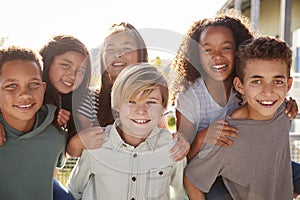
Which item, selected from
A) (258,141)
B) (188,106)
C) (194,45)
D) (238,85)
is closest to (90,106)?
(188,106)

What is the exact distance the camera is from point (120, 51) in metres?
2.54

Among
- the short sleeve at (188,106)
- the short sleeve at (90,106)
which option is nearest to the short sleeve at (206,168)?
the short sleeve at (188,106)

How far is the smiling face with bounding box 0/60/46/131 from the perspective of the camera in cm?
215

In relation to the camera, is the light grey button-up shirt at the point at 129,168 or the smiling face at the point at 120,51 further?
the smiling face at the point at 120,51

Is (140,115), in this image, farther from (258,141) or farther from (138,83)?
(258,141)

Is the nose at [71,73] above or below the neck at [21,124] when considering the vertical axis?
above

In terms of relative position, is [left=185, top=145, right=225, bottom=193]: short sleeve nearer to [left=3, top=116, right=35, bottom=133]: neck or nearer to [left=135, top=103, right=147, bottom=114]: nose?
[left=135, top=103, right=147, bottom=114]: nose

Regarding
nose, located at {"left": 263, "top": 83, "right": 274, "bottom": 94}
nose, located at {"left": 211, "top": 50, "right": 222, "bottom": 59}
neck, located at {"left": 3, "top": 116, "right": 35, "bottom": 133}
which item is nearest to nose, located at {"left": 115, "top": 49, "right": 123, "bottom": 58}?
nose, located at {"left": 211, "top": 50, "right": 222, "bottom": 59}

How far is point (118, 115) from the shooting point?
2.32 metres

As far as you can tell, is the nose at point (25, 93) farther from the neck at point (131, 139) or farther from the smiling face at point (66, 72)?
the neck at point (131, 139)

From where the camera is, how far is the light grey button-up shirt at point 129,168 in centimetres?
221

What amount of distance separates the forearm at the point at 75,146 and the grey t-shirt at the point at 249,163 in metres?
0.54

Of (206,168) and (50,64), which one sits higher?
(50,64)

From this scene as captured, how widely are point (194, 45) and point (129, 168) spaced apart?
30.6 inches
